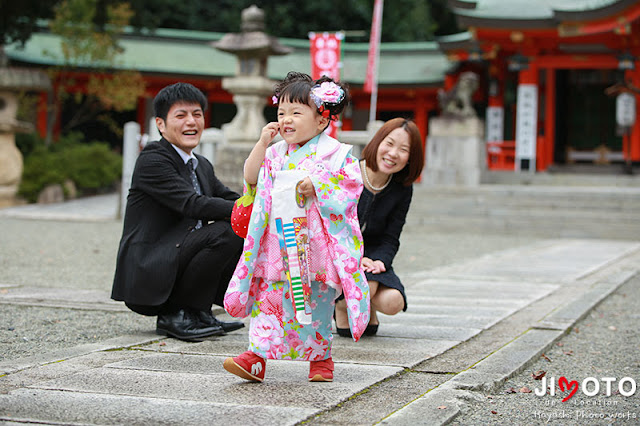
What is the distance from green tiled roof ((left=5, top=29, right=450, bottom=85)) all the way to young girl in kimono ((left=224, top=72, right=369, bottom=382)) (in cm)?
1835

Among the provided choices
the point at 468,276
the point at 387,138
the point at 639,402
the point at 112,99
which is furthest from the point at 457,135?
the point at 639,402

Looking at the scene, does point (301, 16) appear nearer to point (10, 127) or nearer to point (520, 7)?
point (520, 7)

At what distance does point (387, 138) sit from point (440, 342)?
3.63ft

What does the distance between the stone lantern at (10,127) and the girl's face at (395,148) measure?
13187 mm

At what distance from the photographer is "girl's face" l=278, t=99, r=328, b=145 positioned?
3266 millimetres

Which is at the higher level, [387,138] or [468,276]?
[387,138]

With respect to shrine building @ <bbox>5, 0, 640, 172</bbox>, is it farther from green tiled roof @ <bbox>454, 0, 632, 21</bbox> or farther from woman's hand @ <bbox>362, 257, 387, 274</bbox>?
woman's hand @ <bbox>362, 257, 387, 274</bbox>

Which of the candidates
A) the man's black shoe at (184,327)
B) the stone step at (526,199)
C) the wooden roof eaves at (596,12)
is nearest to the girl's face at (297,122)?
the man's black shoe at (184,327)

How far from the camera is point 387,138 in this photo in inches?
167

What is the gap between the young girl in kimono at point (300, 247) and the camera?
3.19 meters

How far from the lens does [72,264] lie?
A: 7754 mm

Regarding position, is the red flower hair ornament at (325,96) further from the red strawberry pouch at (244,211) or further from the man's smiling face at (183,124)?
the man's smiling face at (183,124)

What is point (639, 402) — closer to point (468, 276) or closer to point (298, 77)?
point (298, 77)

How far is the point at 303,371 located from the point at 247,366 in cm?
45
